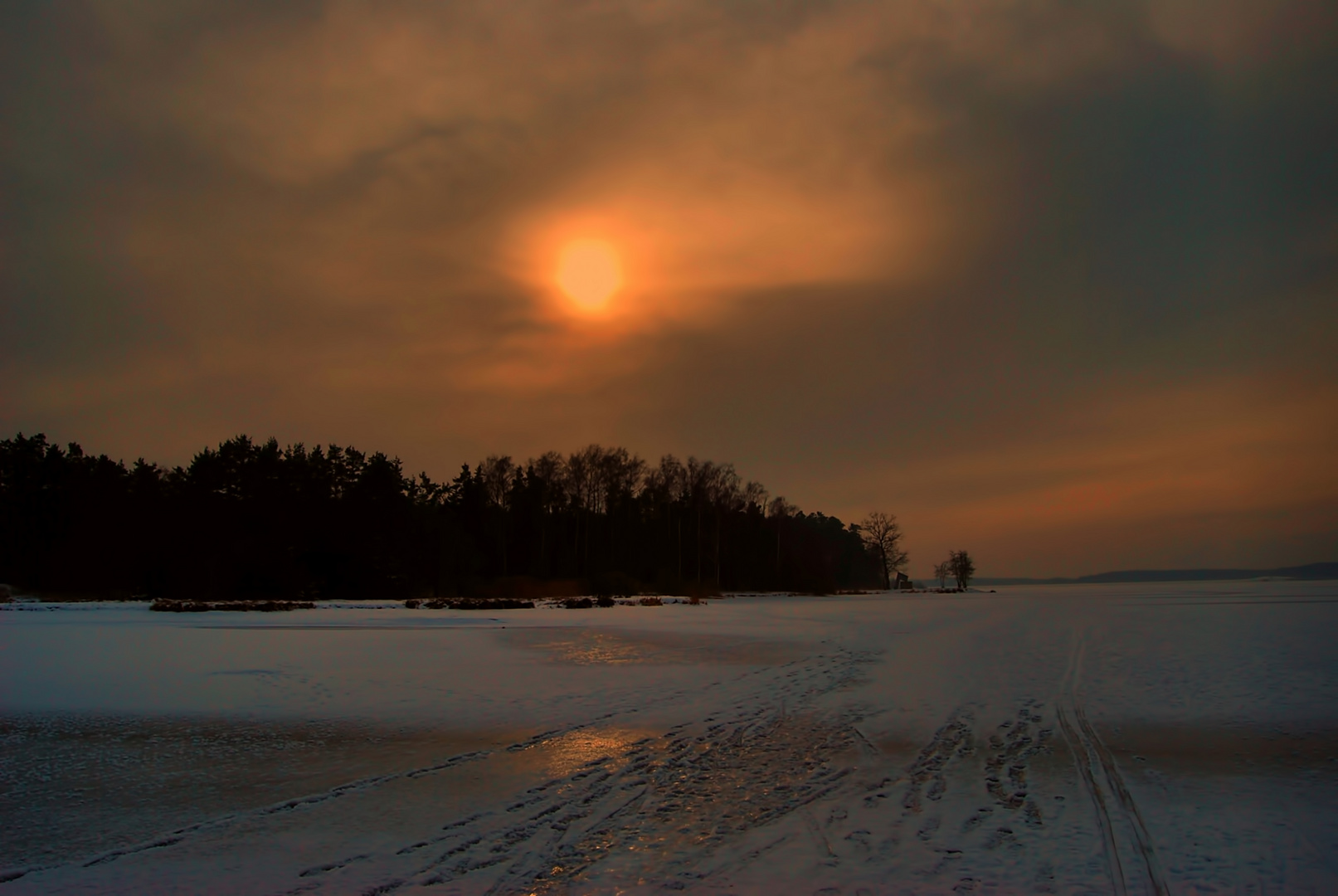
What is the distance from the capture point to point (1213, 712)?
493 inches

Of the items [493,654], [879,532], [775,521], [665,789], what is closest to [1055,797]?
[665,789]

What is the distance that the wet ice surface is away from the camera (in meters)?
5.87

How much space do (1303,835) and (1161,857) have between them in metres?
1.63

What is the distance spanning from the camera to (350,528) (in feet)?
241

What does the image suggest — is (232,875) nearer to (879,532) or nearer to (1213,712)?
(1213,712)

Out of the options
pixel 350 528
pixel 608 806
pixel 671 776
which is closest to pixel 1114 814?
pixel 671 776

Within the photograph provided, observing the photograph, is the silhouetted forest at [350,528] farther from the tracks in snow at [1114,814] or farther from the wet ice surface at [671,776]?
the tracks in snow at [1114,814]

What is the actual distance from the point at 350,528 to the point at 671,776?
71130mm

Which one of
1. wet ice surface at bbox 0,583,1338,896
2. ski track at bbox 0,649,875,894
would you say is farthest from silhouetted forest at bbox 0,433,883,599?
ski track at bbox 0,649,875,894

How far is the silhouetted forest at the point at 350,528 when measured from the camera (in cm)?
6656

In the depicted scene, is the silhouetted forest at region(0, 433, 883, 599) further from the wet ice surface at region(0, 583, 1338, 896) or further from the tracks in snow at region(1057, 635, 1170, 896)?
the tracks in snow at region(1057, 635, 1170, 896)

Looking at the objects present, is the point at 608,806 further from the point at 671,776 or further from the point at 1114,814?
the point at 1114,814

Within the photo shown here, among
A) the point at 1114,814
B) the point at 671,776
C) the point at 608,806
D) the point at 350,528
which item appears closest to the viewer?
the point at 1114,814

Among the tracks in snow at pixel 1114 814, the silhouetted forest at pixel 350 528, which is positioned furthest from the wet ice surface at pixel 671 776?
the silhouetted forest at pixel 350 528
